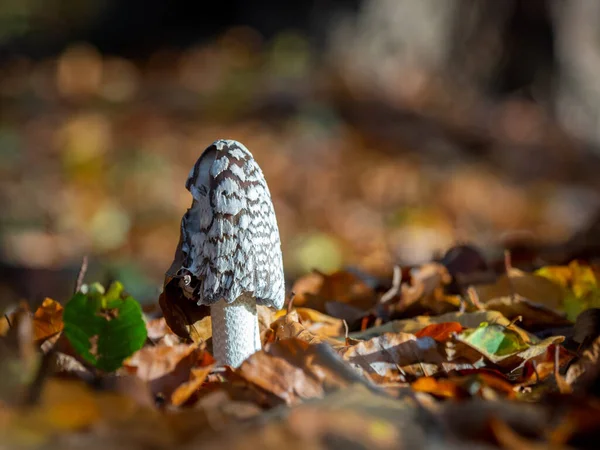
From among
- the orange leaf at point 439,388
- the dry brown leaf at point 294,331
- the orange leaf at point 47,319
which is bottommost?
the orange leaf at point 439,388

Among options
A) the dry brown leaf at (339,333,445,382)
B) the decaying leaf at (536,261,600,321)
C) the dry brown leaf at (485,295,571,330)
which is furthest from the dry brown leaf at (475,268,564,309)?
the dry brown leaf at (339,333,445,382)

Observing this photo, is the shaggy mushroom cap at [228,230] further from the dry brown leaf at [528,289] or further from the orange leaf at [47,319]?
the dry brown leaf at [528,289]

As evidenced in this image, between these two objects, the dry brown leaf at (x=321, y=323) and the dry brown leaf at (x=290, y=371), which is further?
the dry brown leaf at (x=321, y=323)

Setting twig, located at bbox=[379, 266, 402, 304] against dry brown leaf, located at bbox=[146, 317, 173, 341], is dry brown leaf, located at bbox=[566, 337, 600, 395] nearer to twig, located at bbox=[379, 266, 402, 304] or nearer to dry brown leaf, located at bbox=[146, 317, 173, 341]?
twig, located at bbox=[379, 266, 402, 304]

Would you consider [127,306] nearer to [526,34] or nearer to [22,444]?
[22,444]

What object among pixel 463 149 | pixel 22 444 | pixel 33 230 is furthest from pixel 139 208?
pixel 22 444

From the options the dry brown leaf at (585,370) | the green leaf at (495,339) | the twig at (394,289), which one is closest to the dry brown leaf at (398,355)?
the green leaf at (495,339)
